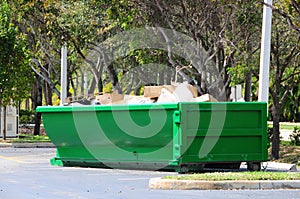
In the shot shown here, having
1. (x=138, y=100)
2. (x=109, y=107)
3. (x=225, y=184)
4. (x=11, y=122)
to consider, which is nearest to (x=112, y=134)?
(x=109, y=107)

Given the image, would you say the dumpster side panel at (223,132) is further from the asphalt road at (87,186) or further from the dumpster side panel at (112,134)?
the asphalt road at (87,186)

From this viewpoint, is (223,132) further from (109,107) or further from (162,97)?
(109,107)

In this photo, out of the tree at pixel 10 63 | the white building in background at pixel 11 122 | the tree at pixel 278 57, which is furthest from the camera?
the white building in background at pixel 11 122

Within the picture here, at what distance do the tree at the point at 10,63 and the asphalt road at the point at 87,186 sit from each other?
14.1 m

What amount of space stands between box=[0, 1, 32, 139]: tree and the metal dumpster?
16.2 meters

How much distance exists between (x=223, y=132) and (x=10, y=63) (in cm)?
1937

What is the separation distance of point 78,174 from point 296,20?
10042 mm

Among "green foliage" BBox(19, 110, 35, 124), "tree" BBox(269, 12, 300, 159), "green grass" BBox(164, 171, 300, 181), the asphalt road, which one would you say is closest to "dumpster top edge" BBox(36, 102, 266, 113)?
the asphalt road

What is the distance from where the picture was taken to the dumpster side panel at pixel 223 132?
15906 millimetres

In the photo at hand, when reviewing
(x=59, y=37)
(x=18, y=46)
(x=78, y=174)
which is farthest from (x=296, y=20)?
(x=18, y=46)

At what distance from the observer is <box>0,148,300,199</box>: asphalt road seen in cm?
1255

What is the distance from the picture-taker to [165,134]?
1609 centimetres

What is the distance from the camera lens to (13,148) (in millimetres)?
30000

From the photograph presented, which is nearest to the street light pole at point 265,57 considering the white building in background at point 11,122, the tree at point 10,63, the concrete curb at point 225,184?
the concrete curb at point 225,184
